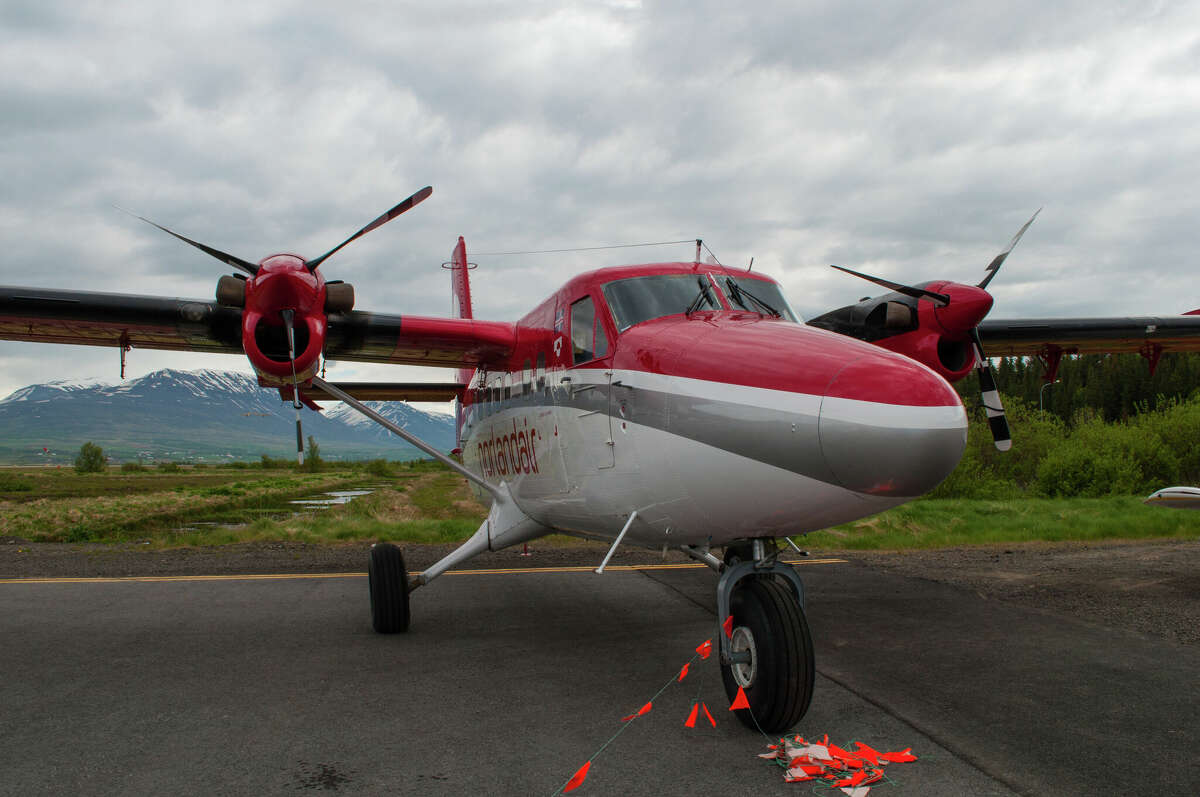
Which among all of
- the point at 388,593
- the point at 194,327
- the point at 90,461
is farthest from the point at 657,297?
the point at 90,461

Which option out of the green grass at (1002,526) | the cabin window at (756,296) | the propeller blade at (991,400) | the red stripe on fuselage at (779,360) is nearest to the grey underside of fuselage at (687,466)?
the red stripe on fuselage at (779,360)

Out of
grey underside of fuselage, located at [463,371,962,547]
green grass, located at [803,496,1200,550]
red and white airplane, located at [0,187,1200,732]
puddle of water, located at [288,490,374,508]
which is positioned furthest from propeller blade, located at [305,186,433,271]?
puddle of water, located at [288,490,374,508]

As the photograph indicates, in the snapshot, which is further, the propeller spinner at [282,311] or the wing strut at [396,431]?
the wing strut at [396,431]

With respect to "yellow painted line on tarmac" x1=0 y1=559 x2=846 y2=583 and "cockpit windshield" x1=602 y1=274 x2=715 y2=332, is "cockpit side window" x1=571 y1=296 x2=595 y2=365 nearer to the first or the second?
"cockpit windshield" x1=602 y1=274 x2=715 y2=332

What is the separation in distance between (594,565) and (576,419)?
22.7ft

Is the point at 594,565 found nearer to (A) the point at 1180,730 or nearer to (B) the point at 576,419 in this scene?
(B) the point at 576,419

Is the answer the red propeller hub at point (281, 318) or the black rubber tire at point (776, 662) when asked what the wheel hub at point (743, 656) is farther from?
the red propeller hub at point (281, 318)

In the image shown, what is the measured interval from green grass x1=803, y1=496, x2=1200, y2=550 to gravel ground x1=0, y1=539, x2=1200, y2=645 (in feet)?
3.56

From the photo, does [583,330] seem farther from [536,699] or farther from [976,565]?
[976,565]

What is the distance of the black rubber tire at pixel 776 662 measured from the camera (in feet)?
13.7

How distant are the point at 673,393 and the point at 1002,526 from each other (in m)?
14.9

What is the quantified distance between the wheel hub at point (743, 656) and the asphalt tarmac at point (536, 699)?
1.02 feet

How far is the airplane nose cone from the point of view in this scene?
3.42m

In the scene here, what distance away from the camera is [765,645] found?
169 inches
